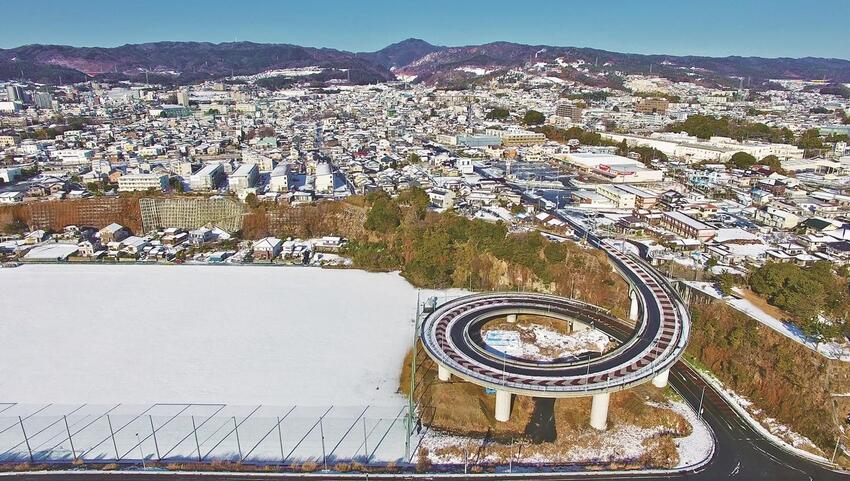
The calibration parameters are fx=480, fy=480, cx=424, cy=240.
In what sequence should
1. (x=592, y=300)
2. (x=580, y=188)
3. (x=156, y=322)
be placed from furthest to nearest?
(x=580, y=188), (x=592, y=300), (x=156, y=322)

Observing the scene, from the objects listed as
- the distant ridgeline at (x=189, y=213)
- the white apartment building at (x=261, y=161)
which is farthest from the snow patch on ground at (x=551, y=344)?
the white apartment building at (x=261, y=161)

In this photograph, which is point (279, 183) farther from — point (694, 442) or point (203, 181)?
point (694, 442)

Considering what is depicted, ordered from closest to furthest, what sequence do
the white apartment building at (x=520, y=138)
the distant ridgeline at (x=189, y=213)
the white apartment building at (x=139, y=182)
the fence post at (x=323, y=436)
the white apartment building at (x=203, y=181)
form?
1. the fence post at (x=323, y=436)
2. the distant ridgeline at (x=189, y=213)
3. the white apartment building at (x=139, y=182)
4. the white apartment building at (x=203, y=181)
5. the white apartment building at (x=520, y=138)

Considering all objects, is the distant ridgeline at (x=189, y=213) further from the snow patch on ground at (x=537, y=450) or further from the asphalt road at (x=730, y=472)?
the snow patch on ground at (x=537, y=450)

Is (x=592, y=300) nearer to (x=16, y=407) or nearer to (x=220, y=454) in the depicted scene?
(x=220, y=454)

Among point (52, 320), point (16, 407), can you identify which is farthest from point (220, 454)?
point (52, 320)

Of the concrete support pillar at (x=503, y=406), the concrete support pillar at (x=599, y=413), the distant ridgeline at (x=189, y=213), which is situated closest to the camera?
the concrete support pillar at (x=599, y=413)
